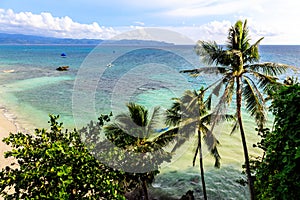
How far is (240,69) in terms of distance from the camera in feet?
37.2

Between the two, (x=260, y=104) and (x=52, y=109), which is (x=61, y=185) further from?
(x=52, y=109)

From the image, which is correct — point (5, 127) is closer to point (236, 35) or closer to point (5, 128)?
point (5, 128)

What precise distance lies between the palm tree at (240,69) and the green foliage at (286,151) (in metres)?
4.40

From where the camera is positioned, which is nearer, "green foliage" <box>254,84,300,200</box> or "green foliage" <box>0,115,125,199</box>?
"green foliage" <box>254,84,300,200</box>

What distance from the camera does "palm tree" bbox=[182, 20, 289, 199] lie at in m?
11.3

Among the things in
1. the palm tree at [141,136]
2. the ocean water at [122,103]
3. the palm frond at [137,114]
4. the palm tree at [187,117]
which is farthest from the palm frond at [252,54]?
the palm frond at [137,114]

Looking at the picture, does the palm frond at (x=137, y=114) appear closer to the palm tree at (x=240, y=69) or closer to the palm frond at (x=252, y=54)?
the palm tree at (x=240, y=69)

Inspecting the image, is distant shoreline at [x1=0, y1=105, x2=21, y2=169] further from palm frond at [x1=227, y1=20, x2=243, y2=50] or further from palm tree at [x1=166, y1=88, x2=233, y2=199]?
palm frond at [x1=227, y1=20, x2=243, y2=50]

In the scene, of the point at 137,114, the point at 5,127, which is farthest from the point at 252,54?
the point at 5,127

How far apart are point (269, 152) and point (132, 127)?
23.8 feet

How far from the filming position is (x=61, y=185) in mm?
7113

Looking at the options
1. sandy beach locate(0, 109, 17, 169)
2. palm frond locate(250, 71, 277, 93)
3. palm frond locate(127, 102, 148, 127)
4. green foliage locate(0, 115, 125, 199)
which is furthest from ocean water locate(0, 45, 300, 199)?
green foliage locate(0, 115, 125, 199)

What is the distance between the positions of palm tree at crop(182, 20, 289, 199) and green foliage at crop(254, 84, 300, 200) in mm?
4399

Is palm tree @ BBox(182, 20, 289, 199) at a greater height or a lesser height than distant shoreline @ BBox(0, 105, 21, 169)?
greater
